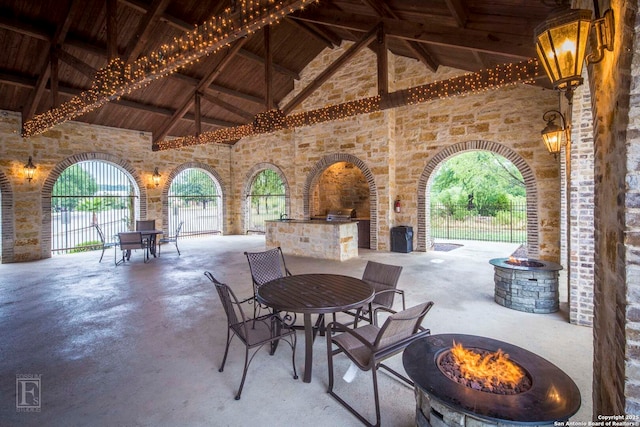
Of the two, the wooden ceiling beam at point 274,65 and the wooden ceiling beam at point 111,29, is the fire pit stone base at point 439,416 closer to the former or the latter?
the wooden ceiling beam at point 111,29

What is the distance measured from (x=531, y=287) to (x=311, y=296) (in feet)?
10.1

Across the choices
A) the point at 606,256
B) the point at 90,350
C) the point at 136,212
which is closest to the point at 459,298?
the point at 606,256

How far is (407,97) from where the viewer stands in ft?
18.6

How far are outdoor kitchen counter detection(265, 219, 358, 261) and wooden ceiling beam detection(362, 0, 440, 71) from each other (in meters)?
4.26

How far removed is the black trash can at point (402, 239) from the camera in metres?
8.12

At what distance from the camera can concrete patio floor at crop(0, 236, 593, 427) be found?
214cm

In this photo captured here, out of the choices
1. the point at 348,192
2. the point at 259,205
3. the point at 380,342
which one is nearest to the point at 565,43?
the point at 380,342

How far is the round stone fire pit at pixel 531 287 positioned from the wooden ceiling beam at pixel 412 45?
5043mm

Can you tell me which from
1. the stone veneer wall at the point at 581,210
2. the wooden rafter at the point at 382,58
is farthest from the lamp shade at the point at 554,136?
the wooden rafter at the point at 382,58

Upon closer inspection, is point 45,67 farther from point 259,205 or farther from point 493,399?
point 493,399

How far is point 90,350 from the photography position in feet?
10.0

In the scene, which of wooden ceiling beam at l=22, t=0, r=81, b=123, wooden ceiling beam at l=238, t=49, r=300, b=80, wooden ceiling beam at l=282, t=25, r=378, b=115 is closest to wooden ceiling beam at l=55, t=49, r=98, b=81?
wooden ceiling beam at l=22, t=0, r=81, b=123

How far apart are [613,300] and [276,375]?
233cm

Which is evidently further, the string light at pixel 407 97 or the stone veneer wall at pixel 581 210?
the string light at pixel 407 97
